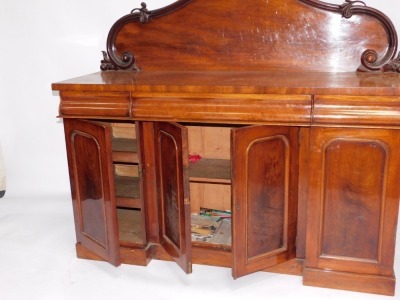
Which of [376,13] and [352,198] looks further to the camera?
[376,13]

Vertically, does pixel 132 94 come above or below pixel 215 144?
above

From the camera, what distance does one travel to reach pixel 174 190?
88.1 inches

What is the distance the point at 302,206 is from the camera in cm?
224

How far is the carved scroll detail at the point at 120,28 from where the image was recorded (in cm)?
264

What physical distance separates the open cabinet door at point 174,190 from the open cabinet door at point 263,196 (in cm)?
22

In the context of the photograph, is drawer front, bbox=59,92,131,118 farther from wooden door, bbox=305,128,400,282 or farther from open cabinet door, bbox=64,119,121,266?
wooden door, bbox=305,128,400,282

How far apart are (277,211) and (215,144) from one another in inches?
28.0

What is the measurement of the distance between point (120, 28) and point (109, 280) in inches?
55.3

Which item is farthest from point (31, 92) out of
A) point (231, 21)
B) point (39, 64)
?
point (231, 21)

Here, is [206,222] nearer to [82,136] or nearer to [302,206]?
[302,206]

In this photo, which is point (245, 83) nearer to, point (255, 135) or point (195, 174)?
point (255, 135)

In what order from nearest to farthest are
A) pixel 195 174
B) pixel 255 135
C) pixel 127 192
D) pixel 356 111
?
pixel 356 111
pixel 255 135
pixel 195 174
pixel 127 192

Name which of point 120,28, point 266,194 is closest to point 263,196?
point 266,194

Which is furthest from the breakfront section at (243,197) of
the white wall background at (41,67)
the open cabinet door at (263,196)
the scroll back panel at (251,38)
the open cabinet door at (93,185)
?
the white wall background at (41,67)
